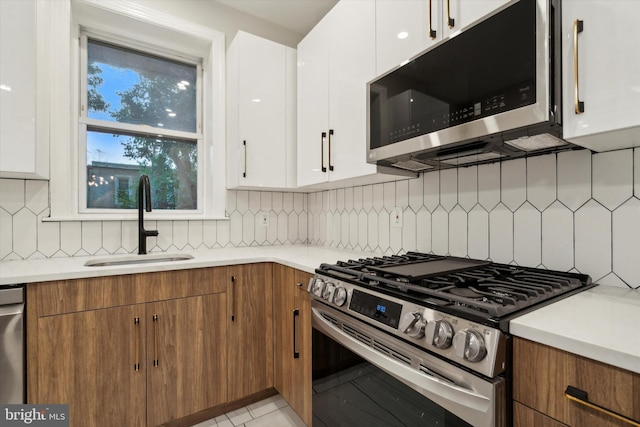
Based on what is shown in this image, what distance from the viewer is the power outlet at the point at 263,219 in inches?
97.2

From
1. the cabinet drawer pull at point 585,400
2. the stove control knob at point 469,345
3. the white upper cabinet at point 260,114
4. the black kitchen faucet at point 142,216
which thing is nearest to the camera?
the cabinet drawer pull at point 585,400

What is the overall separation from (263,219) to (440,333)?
74.5 inches

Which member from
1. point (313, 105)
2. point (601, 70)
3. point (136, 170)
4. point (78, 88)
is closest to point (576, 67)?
point (601, 70)

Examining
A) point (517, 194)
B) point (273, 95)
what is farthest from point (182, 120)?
point (517, 194)

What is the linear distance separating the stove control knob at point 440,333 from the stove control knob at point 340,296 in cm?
39

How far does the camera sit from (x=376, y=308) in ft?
3.31

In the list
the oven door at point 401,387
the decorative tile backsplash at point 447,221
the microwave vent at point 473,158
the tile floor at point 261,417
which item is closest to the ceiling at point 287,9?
the decorative tile backsplash at point 447,221

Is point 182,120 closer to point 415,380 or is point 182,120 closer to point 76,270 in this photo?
point 76,270

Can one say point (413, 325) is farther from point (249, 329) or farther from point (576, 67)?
point (249, 329)

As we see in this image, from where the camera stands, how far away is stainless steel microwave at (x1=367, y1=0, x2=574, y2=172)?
0.86 m

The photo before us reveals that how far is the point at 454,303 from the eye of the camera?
32.0 inches

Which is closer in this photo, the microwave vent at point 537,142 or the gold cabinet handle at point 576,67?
the gold cabinet handle at point 576,67

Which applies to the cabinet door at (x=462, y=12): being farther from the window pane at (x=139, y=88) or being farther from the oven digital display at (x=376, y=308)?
the window pane at (x=139, y=88)

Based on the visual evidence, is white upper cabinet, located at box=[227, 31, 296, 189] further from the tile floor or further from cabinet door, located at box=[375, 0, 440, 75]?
the tile floor
